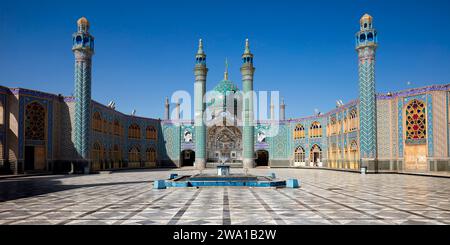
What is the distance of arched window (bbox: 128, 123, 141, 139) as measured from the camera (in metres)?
39.5

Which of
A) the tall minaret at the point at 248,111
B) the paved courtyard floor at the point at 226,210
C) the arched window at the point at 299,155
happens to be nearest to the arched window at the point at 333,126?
the arched window at the point at 299,155

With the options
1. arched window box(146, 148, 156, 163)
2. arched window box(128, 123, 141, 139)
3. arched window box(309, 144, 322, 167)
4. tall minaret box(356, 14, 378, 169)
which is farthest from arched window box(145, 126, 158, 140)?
tall minaret box(356, 14, 378, 169)

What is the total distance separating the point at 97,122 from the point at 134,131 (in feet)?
27.3

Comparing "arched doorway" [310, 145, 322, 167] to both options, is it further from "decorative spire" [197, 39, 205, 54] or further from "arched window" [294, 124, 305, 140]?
"decorative spire" [197, 39, 205, 54]

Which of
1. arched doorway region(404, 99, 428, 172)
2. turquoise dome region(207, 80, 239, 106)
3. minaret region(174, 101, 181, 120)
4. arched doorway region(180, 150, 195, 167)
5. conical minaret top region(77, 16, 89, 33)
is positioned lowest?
arched doorway region(180, 150, 195, 167)

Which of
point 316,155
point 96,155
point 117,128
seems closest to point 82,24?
point 96,155

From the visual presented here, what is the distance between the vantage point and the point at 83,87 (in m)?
27.5

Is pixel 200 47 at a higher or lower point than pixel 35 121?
higher

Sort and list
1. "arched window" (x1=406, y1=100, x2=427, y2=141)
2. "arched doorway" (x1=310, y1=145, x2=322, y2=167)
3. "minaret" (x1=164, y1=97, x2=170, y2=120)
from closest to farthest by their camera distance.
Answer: "arched window" (x1=406, y1=100, x2=427, y2=141) → "arched doorway" (x1=310, y1=145, x2=322, y2=167) → "minaret" (x1=164, y1=97, x2=170, y2=120)

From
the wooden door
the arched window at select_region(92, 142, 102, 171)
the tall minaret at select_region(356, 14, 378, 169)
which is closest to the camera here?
the wooden door

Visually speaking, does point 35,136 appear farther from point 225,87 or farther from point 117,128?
point 225,87

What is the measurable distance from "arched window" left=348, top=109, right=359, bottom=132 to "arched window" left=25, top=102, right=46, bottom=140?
22.7 meters

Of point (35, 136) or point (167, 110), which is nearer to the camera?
point (35, 136)

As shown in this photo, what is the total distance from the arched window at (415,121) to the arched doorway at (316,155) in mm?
12640
